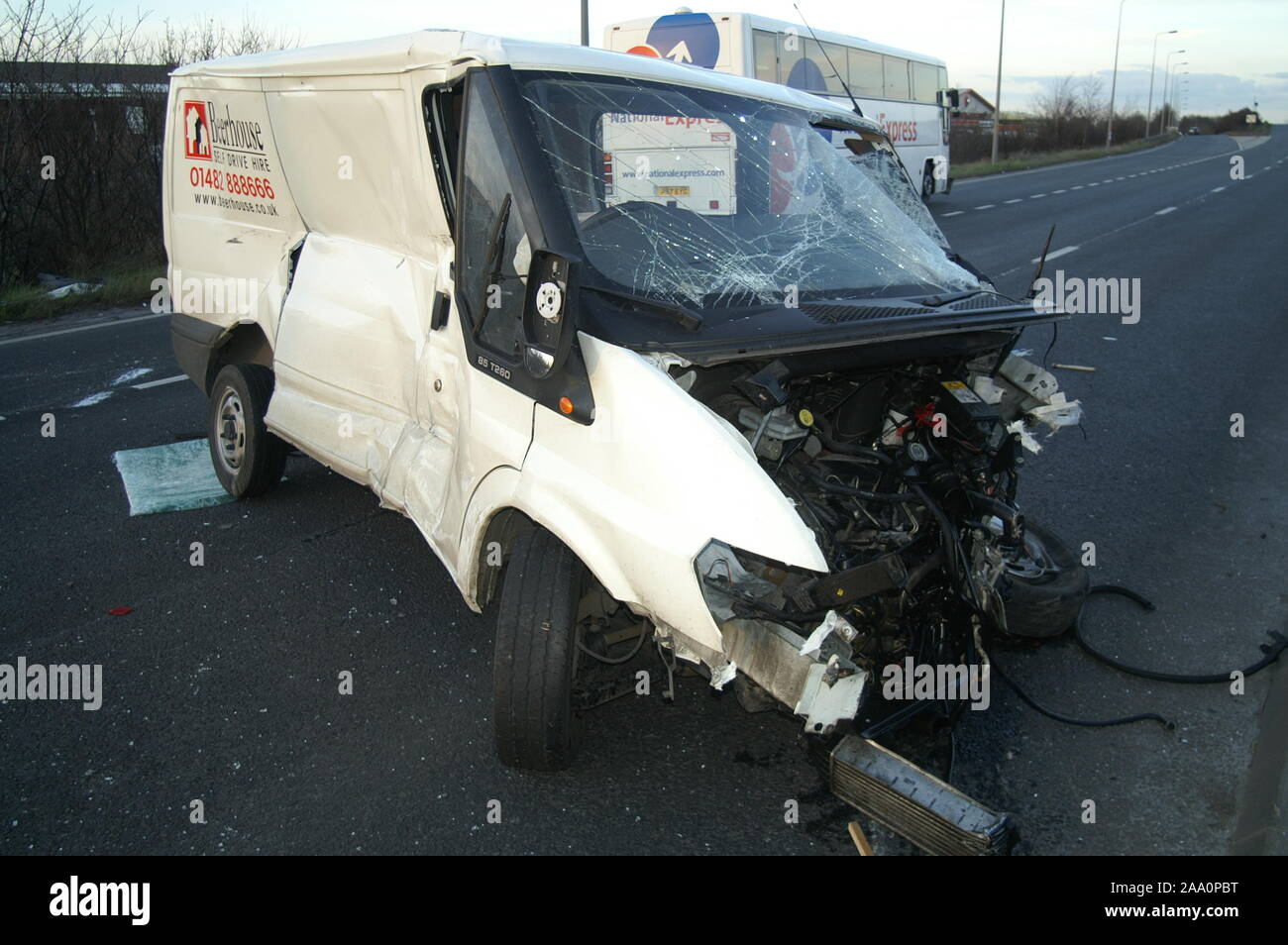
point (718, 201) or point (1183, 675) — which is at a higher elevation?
point (718, 201)

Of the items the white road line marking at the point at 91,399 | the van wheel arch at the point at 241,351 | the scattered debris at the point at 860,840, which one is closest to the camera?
the scattered debris at the point at 860,840

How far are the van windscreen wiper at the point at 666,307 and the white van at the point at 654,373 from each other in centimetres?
1

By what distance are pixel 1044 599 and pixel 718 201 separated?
1959 millimetres

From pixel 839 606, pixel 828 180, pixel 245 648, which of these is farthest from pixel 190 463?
pixel 839 606

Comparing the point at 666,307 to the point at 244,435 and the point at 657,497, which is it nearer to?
the point at 657,497

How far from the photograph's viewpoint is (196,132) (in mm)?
5586

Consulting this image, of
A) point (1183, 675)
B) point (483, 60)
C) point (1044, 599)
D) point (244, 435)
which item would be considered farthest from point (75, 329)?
point (1183, 675)

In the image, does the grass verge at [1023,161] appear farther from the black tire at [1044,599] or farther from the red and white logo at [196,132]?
the black tire at [1044,599]

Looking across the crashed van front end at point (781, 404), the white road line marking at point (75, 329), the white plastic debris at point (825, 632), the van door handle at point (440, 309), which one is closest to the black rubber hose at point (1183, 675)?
the crashed van front end at point (781, 404)

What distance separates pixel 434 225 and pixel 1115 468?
4.36m

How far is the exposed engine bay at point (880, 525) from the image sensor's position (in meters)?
2.77
